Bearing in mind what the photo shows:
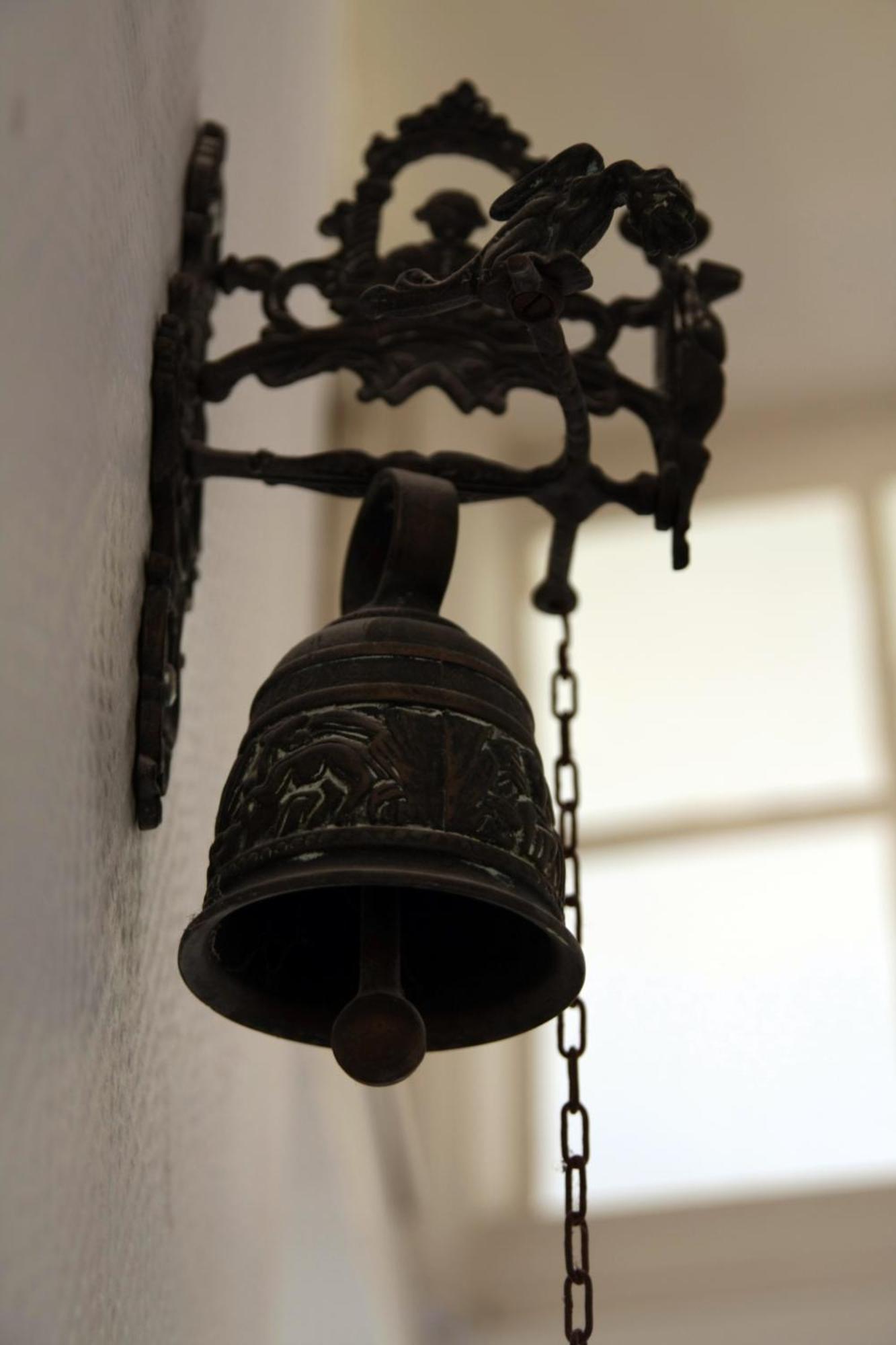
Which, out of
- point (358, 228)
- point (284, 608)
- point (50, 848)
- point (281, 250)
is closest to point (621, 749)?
point (284, 608)

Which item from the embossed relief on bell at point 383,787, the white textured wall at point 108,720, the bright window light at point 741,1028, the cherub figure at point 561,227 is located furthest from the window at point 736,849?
the cherub figure at point 561,227

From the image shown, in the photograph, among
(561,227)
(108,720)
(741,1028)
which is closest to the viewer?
(561,227)

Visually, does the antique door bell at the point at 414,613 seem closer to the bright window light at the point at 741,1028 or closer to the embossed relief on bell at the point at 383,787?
the embossed relief on bell at the point at 383,787

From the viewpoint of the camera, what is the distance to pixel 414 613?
3.66ft

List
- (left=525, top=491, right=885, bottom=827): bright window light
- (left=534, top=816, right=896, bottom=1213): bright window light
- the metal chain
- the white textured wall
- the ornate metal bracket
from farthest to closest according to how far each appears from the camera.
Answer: (left=525, top=491, right=885, bottom=827): bright window light → (left=534, top=816, right=896, bottom=1213): bright window light → the ornate metal bracket → the metal chain → the white textured wall

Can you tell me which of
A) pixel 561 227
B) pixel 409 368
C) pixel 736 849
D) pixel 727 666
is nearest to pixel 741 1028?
pixel 736 849

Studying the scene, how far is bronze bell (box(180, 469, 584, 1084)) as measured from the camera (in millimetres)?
991

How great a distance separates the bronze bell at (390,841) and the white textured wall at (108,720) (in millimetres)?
81

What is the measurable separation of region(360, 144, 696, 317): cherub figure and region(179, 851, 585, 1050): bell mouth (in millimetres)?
281

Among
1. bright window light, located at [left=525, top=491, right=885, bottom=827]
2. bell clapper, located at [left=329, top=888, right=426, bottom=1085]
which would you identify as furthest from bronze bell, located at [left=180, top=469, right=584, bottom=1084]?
bright window light, located at [left=525, top=491, right=885, bottom=827]

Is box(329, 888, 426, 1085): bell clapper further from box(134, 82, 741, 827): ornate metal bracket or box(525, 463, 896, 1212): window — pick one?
box(525, 463, 896, 1212): window

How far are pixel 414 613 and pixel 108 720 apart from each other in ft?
0.56

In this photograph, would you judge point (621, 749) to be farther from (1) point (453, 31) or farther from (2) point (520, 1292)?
(1) point (453, 31)

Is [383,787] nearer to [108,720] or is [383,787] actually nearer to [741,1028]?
[108,720]
